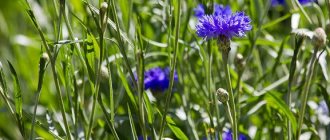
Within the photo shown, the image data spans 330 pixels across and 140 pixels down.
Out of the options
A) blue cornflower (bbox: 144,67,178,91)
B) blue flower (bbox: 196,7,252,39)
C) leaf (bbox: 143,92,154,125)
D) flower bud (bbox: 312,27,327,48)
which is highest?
blue flower (bbox: 196,7,252,39)

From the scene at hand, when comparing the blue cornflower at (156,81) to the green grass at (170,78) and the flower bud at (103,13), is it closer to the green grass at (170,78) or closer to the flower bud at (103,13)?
the green grass at (170,78)

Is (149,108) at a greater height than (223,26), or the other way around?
(223,26)

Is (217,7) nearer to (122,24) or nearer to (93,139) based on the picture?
(122,24)

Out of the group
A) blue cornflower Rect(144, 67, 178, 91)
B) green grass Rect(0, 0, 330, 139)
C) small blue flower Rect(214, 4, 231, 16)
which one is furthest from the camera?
blue cornflower Rect(144, 67, 178, 91)

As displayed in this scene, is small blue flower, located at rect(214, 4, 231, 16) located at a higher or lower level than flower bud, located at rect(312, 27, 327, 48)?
higher

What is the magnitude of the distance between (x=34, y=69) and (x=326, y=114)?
0.99 meters

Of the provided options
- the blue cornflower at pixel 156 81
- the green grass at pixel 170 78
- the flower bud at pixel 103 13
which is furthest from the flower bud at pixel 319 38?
the blue cornflower at pixel 156 81

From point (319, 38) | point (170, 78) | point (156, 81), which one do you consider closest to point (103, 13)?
point (170, 78)

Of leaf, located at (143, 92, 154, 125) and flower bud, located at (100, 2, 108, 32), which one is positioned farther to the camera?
leaf, located at (143, 92, 154, 125)

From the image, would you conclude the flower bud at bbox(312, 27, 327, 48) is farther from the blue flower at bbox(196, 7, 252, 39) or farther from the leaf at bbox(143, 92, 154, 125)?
the leaf at bbox(143, 92, 154, 125)

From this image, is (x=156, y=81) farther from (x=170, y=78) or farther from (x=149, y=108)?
(x=170, y=78)

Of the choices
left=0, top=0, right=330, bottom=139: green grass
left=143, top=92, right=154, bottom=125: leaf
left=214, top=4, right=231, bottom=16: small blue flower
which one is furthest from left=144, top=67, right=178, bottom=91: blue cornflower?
left=143, top=92, right=154, bottom=125: leaf

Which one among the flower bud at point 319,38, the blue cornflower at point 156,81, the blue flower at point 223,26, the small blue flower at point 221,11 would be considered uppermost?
the small blue flower at point 221,11

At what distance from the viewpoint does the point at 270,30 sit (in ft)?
5.81
